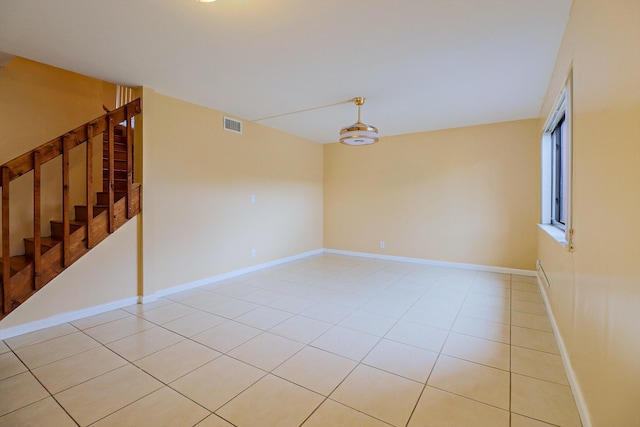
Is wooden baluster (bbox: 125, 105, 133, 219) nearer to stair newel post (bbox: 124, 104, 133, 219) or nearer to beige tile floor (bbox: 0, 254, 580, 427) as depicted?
stair newel post (bbox: 124, 104, 133, 219)

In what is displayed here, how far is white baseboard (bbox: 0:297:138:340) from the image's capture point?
2.49m

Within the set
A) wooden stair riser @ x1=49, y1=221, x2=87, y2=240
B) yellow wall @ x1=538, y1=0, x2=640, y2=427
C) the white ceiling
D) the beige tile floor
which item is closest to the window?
the white ceiling

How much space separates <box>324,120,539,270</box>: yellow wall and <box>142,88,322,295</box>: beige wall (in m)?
1.09

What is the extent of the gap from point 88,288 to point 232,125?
2.75m

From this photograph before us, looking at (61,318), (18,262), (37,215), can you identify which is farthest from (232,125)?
(61,318)

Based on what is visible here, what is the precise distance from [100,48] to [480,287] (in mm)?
4921

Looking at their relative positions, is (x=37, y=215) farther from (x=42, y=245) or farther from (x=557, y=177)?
(x=557, y=177)

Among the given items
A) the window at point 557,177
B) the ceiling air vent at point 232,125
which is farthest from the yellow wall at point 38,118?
the window at point 557,177

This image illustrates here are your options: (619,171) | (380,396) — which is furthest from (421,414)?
(619,171)

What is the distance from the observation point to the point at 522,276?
442 centimetres

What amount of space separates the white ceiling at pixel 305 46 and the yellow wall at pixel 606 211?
2.02 feet

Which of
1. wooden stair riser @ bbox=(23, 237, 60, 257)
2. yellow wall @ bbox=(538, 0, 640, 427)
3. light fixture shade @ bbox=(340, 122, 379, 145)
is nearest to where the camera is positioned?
yellow wall @ bbox=(538, 0, 640, 427)

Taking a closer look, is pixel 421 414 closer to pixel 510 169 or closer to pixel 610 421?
pixel 610 421

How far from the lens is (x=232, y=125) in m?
4.38
